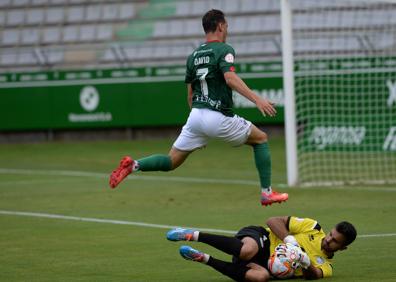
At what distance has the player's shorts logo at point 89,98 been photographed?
30.0 metres

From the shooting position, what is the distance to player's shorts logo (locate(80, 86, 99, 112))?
3000 cm

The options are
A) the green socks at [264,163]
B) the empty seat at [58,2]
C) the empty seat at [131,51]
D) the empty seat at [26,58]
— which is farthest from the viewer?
the empty seat at [58,2]

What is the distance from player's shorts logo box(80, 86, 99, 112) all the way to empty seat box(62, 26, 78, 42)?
395 centimetres

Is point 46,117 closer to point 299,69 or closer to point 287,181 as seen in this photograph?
point 299,69

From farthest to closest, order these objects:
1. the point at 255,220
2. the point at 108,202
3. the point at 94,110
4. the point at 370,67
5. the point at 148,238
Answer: the point at 94,110, the point at 370,67, the point at 108,202, the point at 255,220, the point at 148,238

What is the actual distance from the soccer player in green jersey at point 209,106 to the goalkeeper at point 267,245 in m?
1.80

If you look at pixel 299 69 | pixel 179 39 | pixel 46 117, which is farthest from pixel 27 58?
pixel 299 69

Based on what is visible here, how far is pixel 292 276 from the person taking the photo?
9398mm

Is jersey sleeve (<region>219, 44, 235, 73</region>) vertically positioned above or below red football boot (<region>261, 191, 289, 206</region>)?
above

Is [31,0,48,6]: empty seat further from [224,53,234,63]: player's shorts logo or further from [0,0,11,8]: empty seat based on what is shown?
[224,53,234,63]: player's shorts logo

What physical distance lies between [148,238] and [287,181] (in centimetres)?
704

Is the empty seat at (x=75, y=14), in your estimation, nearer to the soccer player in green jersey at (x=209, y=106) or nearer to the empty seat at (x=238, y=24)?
the empty seat at (x=238, y=24)

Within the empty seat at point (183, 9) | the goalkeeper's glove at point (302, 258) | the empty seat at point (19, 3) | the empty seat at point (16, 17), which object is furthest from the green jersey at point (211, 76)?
the empty seat at point (19, 3)

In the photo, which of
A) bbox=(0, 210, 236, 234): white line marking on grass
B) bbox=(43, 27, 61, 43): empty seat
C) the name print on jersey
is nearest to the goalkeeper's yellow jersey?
the name print on jersey
